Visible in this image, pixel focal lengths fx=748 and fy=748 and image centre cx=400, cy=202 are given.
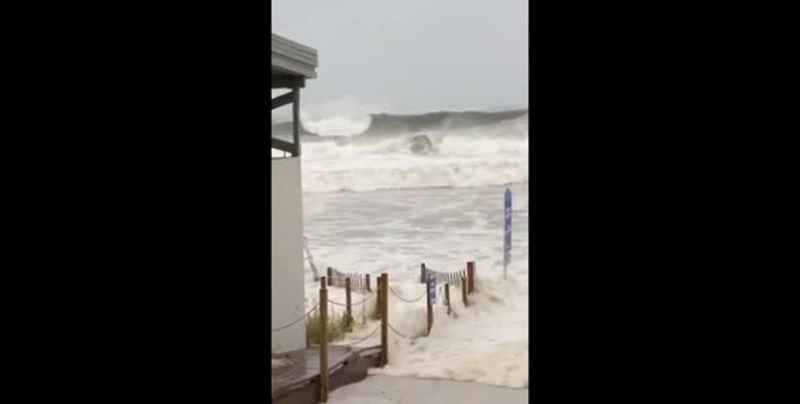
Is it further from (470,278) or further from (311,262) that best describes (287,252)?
(470,278)

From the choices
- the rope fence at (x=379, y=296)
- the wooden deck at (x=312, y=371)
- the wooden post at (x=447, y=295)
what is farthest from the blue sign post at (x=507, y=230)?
the wooden deck at (x=312, y=371)

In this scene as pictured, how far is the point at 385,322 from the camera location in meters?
4.50

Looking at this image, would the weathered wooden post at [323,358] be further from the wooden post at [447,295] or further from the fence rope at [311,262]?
the wooden post at [447,295]

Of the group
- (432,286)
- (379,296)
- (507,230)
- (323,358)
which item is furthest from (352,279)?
(507,230)

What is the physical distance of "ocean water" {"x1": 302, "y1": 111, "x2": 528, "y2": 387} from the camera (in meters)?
3.84

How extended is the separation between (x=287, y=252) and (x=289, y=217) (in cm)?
22

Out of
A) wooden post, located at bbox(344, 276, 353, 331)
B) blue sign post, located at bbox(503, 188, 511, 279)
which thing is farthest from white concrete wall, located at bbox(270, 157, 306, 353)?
blue sign post, located at bbox(503, 188, 511, 279)

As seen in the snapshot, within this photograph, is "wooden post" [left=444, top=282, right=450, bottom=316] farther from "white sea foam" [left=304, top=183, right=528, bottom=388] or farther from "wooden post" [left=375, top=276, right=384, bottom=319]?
"wooden post" [left=375, top=276, right=384, bottom=319]

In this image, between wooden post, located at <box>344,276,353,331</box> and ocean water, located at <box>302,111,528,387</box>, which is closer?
ocean water, located at <box>302,111,528,387</box>

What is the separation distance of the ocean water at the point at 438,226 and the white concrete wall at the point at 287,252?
0.28 ft

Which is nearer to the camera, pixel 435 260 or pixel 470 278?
pixel 435 260

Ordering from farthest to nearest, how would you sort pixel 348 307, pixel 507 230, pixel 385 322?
pixel 348 307, pixel 385 322, pixel 507 230
